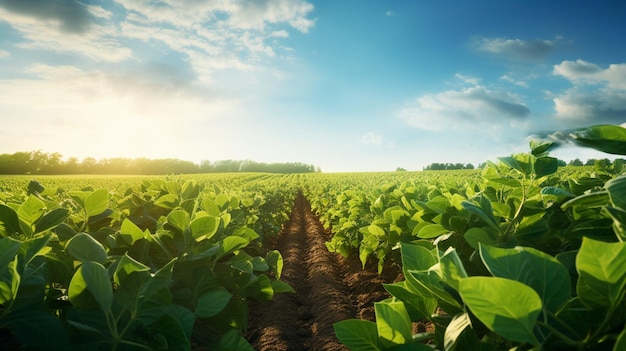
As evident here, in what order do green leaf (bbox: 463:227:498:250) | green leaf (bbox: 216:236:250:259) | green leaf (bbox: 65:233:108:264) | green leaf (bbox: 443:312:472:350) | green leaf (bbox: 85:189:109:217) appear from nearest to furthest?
green leaf (bbox: 443:312:472:350) → green leaf (bbox: 65:233:108:264) → green leaf (bbox: 463:227:498:250) → green leaf (bbox: 216:236:250:259) → green leaf (bbox: 85:189:109:217)

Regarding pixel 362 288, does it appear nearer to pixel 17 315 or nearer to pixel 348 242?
pixel 348 242

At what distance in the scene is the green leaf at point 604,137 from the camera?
0.80 metres

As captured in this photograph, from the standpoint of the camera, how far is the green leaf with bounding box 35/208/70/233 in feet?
4.39

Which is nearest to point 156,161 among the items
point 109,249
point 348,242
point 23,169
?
point 23,169

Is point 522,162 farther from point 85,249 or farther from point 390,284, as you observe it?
point 85,249

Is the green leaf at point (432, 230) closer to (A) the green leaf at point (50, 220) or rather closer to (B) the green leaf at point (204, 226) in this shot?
(B) the green leaf at point (204, 226)

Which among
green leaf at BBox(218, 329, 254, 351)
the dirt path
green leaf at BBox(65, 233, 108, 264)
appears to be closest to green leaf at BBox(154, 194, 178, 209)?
green leaf at BBox(65, 233, 108, 264)

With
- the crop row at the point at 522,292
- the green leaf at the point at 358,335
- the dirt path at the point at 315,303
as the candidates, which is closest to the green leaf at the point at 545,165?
the crop row at the point at 522,292

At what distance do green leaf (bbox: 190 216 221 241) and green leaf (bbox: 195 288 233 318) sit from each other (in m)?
0.31

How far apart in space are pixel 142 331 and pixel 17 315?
279 millimetres

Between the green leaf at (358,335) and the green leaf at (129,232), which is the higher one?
the green leaf at (129,232)

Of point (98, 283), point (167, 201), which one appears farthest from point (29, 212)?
point (167, 201)

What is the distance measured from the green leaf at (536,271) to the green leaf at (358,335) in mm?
328

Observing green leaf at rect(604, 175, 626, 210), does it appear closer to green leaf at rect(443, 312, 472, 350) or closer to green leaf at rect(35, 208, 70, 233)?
green leaf at rect(443, 312, 472, 350)
